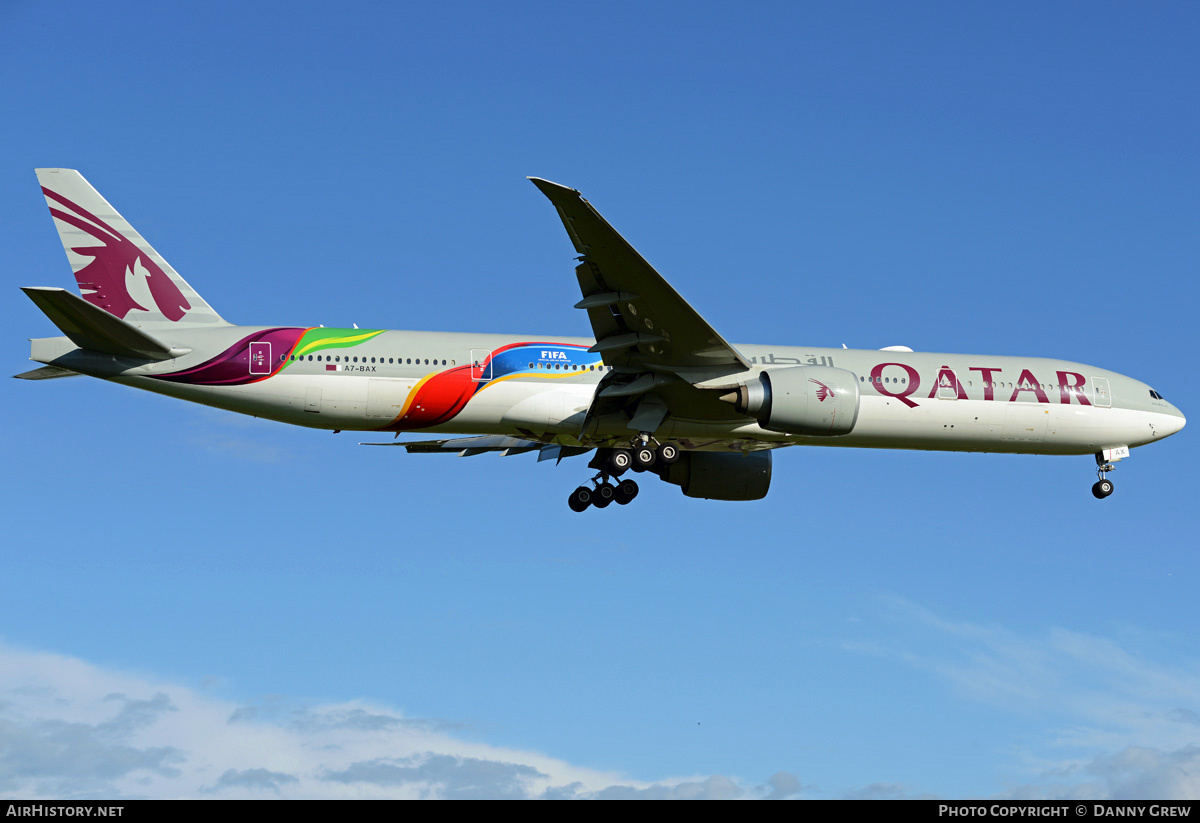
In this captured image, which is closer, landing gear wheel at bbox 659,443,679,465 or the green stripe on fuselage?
the green stripe on fuselage

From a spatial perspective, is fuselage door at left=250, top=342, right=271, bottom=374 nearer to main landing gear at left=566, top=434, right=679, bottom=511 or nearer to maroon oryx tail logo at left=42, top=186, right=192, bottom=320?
maroon oryx tail logo at left=42, top=186, right=192, bottom=320

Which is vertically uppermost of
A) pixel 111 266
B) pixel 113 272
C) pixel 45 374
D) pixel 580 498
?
pixel 111 266

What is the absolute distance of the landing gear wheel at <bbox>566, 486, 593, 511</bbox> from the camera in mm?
28797

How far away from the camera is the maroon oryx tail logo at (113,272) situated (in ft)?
90.0

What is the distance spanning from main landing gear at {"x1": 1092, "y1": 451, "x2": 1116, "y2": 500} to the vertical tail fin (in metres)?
22.2

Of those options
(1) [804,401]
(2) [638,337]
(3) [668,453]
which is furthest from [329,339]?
(1) [804,401]

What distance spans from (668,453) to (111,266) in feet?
46.2

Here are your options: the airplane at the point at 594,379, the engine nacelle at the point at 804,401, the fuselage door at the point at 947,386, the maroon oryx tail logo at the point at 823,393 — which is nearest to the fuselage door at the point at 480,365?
the airplane at the point at 594,379

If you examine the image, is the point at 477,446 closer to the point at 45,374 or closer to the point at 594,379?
the point at 594,379

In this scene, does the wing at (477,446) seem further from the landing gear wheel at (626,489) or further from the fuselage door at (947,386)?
the fuselage door at (947,386)

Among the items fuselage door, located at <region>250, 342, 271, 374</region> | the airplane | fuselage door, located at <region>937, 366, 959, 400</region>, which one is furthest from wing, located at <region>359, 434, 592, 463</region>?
fuselage door, located at <region>937, 366, 959, 400</region>

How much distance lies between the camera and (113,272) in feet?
90.5

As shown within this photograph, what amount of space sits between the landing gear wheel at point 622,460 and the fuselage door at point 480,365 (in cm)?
364
